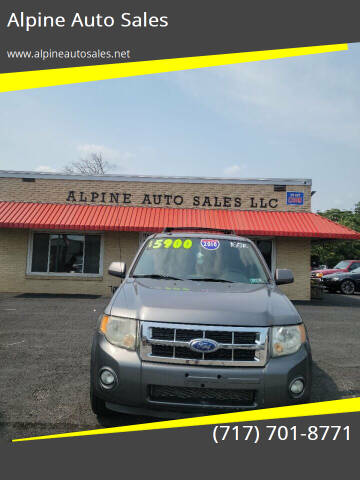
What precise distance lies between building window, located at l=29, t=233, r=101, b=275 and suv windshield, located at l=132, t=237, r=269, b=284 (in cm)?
1213

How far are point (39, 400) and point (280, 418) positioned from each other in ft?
8.45

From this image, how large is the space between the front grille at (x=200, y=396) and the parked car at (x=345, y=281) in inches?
745

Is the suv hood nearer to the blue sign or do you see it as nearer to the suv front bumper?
the suv front bumper

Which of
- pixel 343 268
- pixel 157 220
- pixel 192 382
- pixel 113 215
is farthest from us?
pixel 343 268

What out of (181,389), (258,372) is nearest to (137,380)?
(181,389)

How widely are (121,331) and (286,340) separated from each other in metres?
1.40

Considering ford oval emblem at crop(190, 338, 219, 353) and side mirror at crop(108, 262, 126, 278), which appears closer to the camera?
ford oval emblem at crop(190, 338, 219, 353)

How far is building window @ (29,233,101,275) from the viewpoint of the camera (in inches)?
648

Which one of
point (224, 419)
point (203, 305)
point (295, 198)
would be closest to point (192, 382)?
point (224, 419)

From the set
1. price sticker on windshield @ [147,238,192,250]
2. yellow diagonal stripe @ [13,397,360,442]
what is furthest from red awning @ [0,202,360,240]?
yellow diagonal stripe @ [13,397,360,442]

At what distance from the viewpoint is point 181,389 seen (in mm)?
2963

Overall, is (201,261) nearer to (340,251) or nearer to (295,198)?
(295,198)

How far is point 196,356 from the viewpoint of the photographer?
3.02 metres

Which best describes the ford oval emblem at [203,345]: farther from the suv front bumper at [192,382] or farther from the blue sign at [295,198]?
the blue sign at [295,198]
